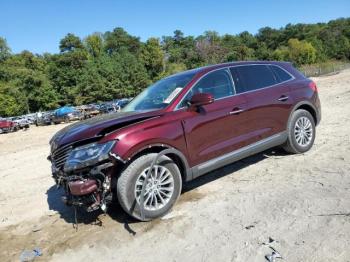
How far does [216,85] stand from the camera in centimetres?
529

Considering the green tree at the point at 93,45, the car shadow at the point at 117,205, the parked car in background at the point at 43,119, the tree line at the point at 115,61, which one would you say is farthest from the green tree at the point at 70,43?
the car shadow at the point at 117,205

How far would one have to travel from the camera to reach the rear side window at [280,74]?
20.3 feet

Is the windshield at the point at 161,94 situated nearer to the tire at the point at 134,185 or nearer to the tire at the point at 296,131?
the tire at the point at 134,185

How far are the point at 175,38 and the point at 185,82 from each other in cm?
11700

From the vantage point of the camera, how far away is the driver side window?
511 centimetres

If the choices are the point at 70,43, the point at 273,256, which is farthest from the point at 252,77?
the point at 70,43

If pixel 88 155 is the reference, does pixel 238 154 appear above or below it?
below

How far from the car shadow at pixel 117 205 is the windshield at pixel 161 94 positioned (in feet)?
4.57

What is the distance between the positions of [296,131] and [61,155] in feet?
13.0

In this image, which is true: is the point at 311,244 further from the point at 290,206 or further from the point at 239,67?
the point at 239,67

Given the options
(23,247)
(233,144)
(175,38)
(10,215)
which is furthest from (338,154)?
(175,38)

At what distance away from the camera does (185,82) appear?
512cm

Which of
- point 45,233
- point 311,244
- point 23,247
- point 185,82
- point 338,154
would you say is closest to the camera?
point 311,244

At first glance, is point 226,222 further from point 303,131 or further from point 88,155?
point 303,131
